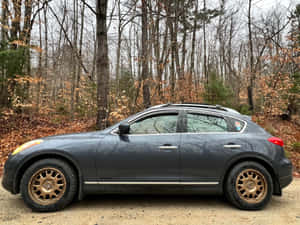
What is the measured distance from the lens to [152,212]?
3400 mm

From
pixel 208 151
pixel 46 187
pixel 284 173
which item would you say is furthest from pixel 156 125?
pixel 284 173

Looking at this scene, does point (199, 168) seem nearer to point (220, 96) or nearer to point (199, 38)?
point (220, 96)

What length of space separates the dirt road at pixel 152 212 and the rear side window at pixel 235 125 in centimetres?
128

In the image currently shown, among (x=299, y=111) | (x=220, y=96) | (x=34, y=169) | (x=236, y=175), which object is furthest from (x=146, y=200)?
(x=299, y=111)

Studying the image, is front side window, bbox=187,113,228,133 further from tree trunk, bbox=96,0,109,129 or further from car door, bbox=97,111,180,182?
tree trunk, bbox=96,0,109,129

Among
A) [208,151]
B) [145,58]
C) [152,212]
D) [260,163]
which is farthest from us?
[145,58]

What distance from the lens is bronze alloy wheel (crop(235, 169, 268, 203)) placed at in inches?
139

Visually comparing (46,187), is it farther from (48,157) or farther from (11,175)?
(11,175)

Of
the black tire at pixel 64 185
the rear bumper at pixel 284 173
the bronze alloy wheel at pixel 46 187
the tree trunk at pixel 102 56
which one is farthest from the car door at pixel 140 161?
the tree trunk at pixel 102 56

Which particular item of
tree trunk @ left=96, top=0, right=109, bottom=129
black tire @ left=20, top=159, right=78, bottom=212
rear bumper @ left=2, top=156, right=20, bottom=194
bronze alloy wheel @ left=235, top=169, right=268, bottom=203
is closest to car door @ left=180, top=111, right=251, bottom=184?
bronze alloy wheel @ left=235, top=169, right=268, bottom=203

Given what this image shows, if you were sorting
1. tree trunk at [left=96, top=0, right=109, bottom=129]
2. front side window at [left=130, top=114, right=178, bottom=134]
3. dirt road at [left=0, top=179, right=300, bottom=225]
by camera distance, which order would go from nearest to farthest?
dirt road at [left=0, top=179, right=300, bottom=225] < front side window at [left=130, top=114, right=178, bottom=134] < tree trunk at [left=96, top=0, right=109, bottom=129]

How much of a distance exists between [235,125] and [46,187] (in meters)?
3.24

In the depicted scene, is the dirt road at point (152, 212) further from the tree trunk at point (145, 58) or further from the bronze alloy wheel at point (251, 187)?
the tree trunk at point (145, 58)

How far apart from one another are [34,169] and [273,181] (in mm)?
3844
